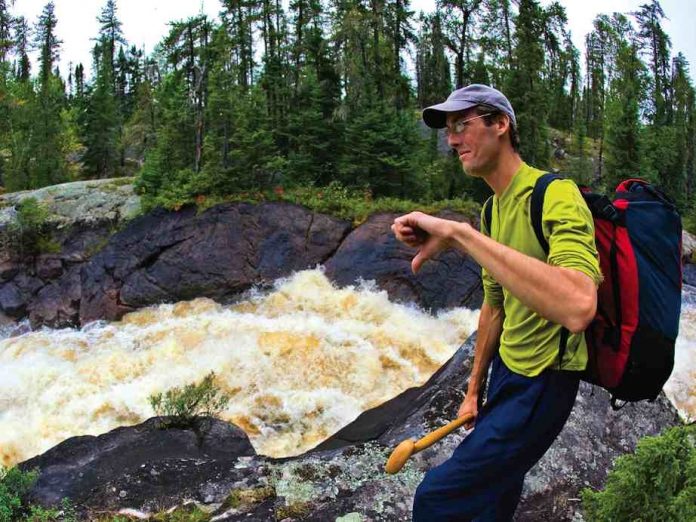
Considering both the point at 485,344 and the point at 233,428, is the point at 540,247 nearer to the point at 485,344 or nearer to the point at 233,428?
the point at 485,344

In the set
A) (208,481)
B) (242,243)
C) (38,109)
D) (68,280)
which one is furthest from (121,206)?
(208,481)

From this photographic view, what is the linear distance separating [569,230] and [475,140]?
509mm

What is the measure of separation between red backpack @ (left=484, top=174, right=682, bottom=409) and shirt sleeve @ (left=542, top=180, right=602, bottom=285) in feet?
0.16

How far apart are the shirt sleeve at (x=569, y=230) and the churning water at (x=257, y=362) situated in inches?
299

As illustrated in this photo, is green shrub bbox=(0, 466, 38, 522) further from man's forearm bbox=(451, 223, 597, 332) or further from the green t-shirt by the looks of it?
man's forearm bbox=(451, 223, 597, 332)

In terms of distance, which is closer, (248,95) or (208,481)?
(208,481)

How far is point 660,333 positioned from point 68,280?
18.5 meters

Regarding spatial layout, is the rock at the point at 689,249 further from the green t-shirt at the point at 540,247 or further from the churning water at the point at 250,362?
the green t-shirt at the point at 540,247

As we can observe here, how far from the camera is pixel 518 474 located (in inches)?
77.3

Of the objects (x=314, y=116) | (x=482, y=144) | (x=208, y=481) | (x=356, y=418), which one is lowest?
(x=356, y=418)

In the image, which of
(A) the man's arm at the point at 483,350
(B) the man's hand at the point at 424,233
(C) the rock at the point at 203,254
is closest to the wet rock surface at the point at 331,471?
(A) the man's arm at the point at 483,350

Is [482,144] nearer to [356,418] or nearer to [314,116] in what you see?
[356,418]

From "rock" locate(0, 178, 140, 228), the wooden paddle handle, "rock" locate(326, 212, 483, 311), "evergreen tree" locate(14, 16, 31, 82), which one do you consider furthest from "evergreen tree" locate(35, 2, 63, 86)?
the wooden paddle handle

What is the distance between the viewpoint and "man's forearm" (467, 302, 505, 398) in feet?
7.81
